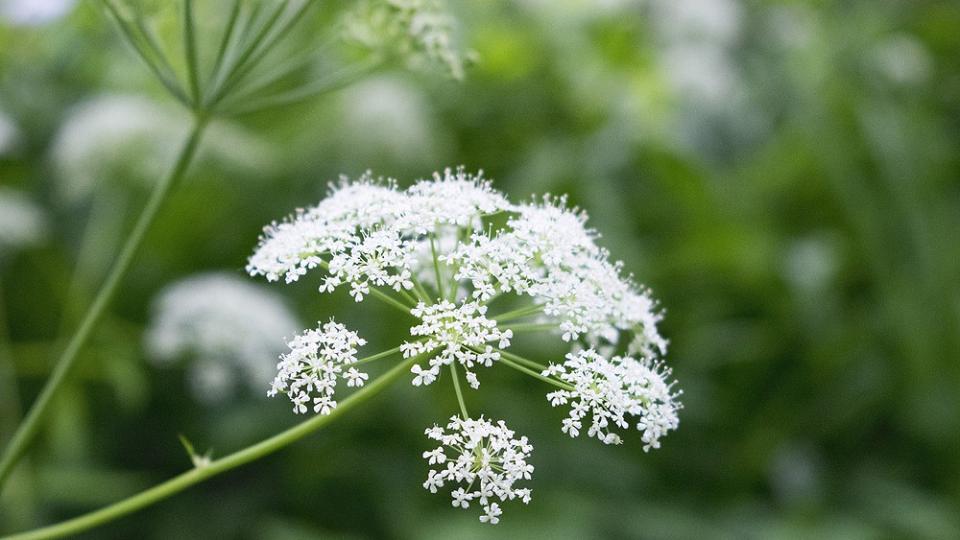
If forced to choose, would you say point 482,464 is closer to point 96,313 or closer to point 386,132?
point 96,313

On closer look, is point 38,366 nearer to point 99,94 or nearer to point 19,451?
point 99,94

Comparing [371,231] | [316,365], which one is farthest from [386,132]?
[316,365]

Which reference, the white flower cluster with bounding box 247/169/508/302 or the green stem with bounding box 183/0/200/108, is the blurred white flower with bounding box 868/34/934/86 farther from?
the green stem with bounding box 183/0/200/108

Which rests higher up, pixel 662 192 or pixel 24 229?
pixel 662 192

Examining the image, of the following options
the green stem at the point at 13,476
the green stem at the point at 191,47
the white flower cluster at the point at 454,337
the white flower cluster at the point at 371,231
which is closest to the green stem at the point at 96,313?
the green stem at the point at 191,47

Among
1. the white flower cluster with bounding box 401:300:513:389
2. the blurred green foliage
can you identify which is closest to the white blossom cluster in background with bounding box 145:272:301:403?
the blurred green foliage

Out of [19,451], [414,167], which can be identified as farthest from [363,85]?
[19,451]

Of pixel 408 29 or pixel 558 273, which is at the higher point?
pixel 408 29
